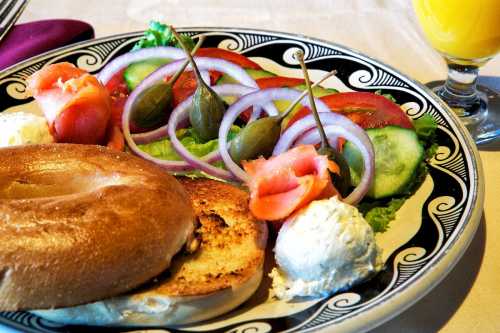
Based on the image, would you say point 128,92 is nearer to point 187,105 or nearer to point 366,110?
point 187,105

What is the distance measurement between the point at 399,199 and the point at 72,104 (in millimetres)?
1129

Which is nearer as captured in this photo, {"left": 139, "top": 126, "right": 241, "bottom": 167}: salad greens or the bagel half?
the bagel half

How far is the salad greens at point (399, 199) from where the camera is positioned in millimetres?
1722

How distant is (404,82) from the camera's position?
2.29 metres

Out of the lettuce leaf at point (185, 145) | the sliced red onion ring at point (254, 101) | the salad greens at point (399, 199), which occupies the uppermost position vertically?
the sliced red onion ring at point (254, 101)

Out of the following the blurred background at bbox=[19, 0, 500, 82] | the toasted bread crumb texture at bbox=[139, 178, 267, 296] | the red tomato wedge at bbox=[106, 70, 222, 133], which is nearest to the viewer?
the toasted bread crumb texture at bbox=[139, 178, 267, 296]

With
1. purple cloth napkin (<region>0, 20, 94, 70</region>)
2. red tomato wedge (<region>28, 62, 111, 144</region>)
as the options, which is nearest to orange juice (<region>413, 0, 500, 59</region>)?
red tomato wedge (<region>28, 62, 111, 144</region>)

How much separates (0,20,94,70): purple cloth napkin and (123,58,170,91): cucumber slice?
2.13ft

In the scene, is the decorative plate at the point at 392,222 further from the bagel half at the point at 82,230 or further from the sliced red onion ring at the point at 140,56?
the sliced red onion ring at the point at 140,56

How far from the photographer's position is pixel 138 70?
2.35m

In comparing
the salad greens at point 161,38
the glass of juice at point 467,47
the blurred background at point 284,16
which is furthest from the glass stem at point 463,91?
the salad greens at point 161,38

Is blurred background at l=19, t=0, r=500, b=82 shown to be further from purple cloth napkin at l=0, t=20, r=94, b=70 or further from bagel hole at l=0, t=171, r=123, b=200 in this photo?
bagel hole at l=0, t=171, r=123, b=200

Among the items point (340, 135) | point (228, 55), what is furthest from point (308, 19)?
point (340, 135)

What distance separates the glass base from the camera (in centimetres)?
231
